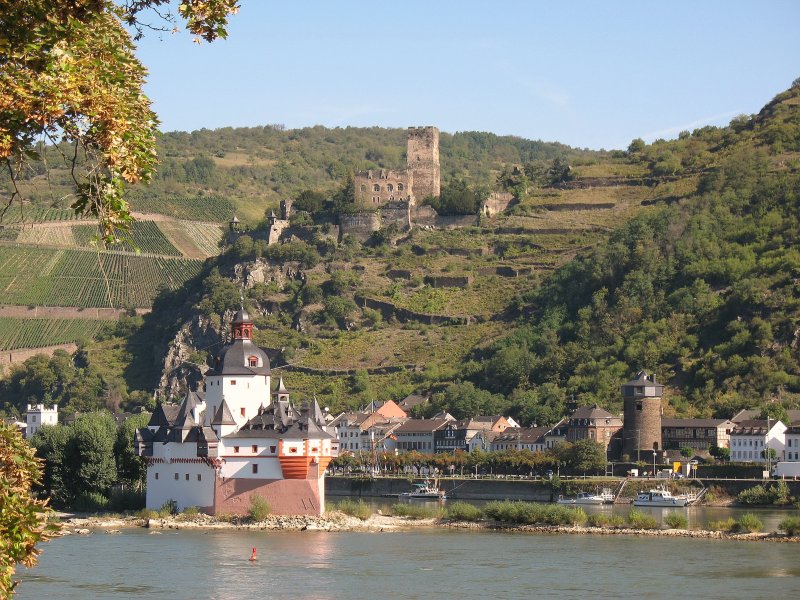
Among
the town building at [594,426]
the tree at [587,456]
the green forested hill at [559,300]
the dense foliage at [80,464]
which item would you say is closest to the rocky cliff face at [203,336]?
the green forested hill at [559,300]

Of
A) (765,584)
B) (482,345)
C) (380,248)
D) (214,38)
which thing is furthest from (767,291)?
(214,38)

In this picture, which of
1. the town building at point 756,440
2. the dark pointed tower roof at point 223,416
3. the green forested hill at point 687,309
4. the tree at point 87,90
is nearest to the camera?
the tree at point 87,90

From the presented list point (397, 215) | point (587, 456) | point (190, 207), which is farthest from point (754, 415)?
point (190, 207)

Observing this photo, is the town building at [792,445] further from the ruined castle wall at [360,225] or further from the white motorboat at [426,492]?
the ruined castle wall at [360,225]

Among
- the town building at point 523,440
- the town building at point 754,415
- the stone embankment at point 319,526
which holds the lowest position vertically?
the stone embankment at point 319,526

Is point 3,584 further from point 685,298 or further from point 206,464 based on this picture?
point 685,298

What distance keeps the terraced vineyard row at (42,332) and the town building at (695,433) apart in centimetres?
6369

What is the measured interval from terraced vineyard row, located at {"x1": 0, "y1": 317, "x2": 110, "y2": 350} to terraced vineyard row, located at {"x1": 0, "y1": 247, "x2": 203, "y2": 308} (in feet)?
6.17

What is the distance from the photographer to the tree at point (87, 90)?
10.0 metres

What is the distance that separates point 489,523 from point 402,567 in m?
16.5

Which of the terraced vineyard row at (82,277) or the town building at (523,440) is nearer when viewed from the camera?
the town building at (523,440)

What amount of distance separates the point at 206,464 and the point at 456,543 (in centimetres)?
1256

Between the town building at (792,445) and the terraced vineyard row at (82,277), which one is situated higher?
the terraced vineyard row at (82,277)

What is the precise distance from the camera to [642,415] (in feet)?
307
